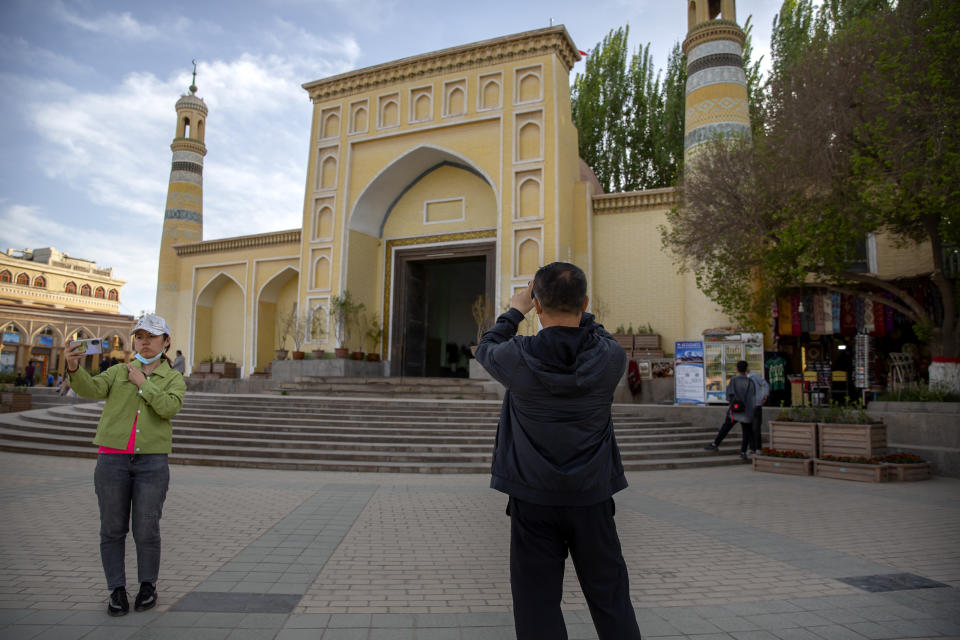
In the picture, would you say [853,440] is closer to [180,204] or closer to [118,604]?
[118,604]

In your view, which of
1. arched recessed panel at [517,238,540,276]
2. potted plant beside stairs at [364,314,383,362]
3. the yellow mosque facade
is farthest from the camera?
potted plant beside stairs at [364,314,383,362]

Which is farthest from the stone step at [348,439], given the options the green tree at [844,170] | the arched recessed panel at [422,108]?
the arched recessed panel at [422,108]

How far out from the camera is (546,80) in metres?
18.0

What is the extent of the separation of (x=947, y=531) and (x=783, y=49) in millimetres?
21234

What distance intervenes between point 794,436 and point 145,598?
8.60m

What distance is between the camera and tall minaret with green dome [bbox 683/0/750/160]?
634 inches

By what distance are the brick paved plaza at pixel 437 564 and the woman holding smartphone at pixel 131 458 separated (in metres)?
0.21

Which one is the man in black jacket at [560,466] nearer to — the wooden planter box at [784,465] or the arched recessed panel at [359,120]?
the wooden planter box at [784,465]

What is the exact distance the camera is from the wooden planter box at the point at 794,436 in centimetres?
877

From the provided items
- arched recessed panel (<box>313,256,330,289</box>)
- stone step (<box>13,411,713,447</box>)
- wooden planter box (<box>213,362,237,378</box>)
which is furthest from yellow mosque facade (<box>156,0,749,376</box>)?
stone step (<box>13,411,713,447</box>)

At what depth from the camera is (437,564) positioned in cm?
396

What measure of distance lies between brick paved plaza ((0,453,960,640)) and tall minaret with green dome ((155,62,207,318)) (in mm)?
19426

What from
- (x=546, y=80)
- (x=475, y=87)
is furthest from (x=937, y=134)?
(x=475, y=87)

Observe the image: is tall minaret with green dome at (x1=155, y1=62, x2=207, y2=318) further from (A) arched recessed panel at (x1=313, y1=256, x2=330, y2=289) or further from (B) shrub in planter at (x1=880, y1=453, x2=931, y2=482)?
(B) shrub in planter at (x1=880, y1=453, x2=931, y2=482)
